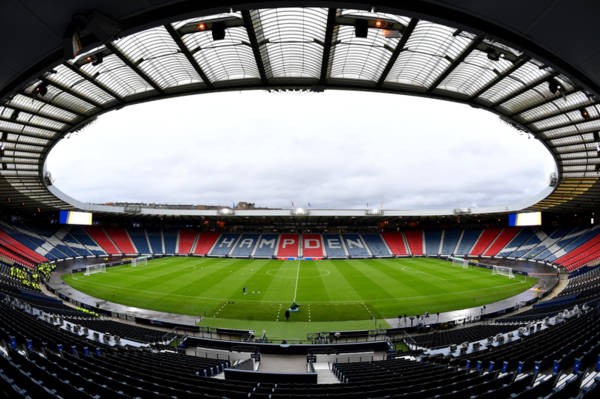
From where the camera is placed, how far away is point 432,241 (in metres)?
67.9

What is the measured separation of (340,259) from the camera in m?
60.3

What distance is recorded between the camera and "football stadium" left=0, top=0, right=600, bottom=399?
5.75 m

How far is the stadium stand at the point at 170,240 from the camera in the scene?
6438 centimetres

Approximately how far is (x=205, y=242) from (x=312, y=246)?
84.4 feet

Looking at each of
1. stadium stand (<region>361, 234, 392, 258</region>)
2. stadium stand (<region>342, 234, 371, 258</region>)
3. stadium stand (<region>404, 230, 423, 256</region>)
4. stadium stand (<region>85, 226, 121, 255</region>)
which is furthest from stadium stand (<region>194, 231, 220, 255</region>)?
stadium stand (<region>404, 230, 423, 256</region>)

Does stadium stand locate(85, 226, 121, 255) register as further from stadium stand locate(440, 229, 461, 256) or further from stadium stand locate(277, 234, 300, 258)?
stadium stand locate(440, 229, 461, 256)

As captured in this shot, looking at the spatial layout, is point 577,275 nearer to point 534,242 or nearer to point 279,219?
point 534,242

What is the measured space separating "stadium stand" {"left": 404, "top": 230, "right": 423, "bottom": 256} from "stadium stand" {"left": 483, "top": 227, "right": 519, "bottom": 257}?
1282cm

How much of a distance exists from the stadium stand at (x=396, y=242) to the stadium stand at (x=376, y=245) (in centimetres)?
139

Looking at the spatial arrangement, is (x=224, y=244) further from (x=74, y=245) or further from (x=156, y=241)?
(x=74, y=245)

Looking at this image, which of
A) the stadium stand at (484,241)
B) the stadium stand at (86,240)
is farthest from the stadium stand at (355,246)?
the stadium stand at (86,240)

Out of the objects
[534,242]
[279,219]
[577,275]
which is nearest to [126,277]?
[279,219]

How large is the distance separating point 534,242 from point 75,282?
7955 centimetres

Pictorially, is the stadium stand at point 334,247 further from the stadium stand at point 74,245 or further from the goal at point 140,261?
the stadium stand at point 74,245
